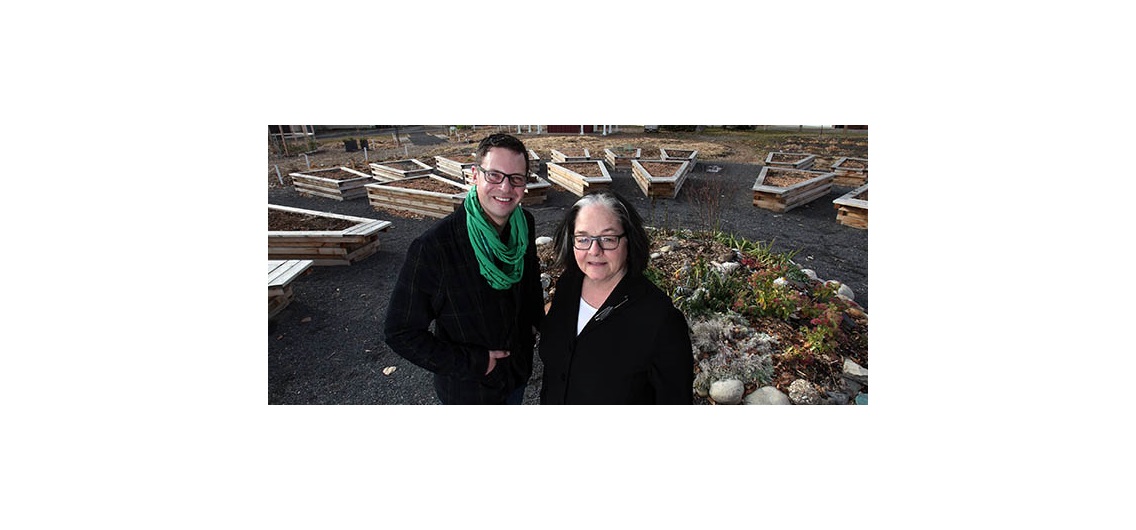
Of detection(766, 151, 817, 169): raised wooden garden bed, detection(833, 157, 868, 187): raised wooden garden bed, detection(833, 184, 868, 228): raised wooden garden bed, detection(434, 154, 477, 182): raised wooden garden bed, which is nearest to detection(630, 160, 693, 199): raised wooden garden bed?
detection(766, 151, 817, 169): raised wooden garden bed

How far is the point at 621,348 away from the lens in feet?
4.73

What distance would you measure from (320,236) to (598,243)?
7.93 ft

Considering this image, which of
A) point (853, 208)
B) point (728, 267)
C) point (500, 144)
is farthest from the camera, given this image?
point (728, 267)

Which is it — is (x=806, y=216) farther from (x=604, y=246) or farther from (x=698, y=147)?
(x=604, y=246)

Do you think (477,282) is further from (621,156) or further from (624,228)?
(621,156)

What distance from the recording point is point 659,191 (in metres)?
2.80

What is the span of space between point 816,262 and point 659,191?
1.19 metres

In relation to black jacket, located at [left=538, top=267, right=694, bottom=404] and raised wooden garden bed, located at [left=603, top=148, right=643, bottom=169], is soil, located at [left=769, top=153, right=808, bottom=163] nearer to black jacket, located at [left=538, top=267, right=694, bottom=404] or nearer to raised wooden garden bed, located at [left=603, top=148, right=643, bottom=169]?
raised wooden garden bed, located at [left=603, top=148, right=643, bottom=169]

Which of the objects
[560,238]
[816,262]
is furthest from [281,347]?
[816,262]

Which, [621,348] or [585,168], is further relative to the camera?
[585,168]

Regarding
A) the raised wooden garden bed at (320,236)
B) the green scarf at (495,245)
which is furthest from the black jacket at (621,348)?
the raised wooden garden bed at (320,236)

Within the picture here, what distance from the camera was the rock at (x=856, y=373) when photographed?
6.75ft

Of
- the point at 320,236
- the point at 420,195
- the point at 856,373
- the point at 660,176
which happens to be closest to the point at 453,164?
the point at 420,195

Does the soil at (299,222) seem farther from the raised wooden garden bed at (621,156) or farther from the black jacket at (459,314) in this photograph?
the raised wooden garden bed at (621,156)
